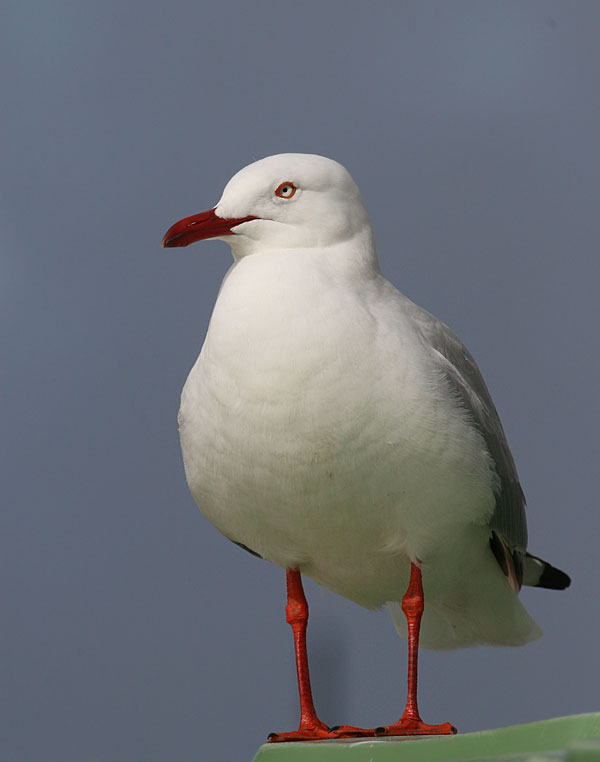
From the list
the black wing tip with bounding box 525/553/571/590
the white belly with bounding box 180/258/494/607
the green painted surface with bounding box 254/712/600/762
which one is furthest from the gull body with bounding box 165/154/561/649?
the green painted surface with bounding box 254/712/600/762

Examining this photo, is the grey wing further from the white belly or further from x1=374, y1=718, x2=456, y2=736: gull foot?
x1=374, y1=718, x2=456, y2=736: gull foot

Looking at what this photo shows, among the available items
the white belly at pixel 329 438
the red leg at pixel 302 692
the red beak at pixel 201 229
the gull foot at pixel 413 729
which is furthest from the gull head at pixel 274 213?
the gull foot at pixel 413 729

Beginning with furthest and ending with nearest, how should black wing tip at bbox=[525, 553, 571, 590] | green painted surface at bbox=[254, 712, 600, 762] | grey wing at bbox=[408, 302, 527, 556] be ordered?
black wing tip at bbox=[525, 553, 571, 590] → grey wing at bbox=[408, 302, 527, 556] → green painted surface at bbox=[254, 712, 600, 762]

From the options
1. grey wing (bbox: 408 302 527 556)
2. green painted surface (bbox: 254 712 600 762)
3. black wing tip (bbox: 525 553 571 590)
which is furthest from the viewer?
black wing tip (bbox: 525 553 571 590)

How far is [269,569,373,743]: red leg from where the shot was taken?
1.63 meters

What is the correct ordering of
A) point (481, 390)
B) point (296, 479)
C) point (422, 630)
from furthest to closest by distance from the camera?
1. point (422, 630)
2. point (481, 390)
3. point (296, 479)

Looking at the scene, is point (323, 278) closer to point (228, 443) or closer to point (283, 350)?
point (283, 350)

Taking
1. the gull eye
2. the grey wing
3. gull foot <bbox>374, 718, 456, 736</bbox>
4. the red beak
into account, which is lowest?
gull foot <bbox>374, 718, 456, 736</bbox>

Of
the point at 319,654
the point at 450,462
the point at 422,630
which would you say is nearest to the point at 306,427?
the point at 450,462

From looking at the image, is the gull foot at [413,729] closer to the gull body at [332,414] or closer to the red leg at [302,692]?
the red leg at [302,692]

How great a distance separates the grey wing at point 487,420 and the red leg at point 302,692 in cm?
32

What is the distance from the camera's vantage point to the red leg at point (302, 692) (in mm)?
1628

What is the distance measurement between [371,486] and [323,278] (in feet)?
1.00

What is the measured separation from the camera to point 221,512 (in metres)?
1.70
